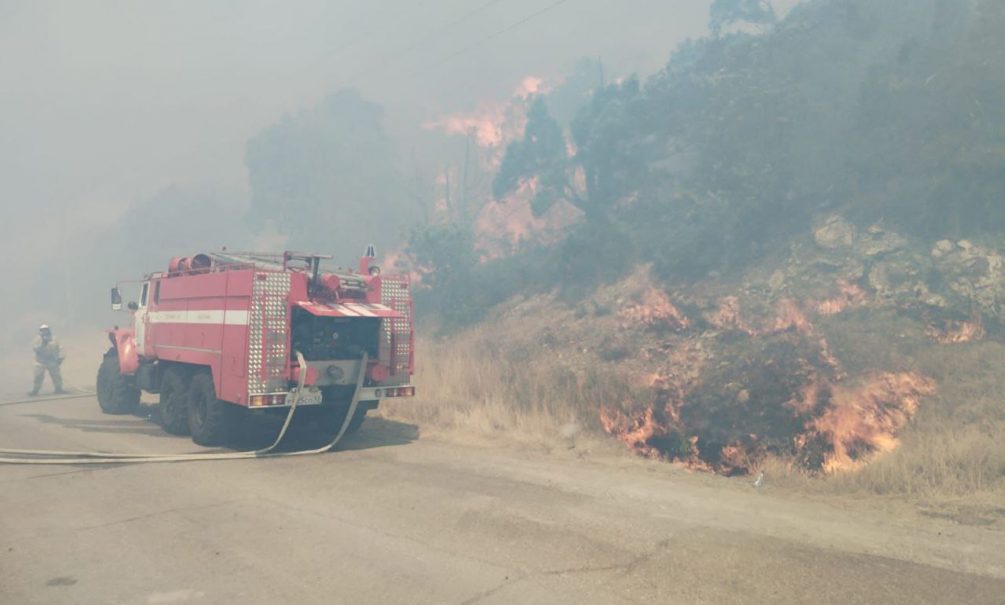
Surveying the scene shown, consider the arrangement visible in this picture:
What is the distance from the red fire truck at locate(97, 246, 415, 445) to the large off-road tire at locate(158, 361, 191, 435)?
0.02m

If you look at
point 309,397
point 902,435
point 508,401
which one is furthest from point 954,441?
point 309,397

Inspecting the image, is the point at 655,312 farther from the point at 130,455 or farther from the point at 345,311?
the point at 130,455

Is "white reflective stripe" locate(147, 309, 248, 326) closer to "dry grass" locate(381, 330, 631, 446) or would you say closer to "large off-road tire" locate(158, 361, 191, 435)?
"large off-road tire" locate(158, 361, 191, 435)

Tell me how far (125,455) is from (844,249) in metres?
18.7

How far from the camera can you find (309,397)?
29.9 feet

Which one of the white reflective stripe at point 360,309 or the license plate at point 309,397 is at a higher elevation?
the white reflective stripe at point 360,309

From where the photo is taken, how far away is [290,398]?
8938 millimetres

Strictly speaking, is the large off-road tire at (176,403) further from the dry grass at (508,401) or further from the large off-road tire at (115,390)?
the dry grass at (508,401)

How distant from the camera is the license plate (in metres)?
8.96

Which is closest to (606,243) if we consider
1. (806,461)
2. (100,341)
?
(806,461)

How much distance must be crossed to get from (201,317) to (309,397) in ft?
8.09

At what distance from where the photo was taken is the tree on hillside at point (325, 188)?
4772 cm

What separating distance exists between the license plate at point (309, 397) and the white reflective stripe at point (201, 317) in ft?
3.90

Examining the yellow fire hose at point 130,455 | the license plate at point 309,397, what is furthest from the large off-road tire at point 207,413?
the license plate at point 309,397
